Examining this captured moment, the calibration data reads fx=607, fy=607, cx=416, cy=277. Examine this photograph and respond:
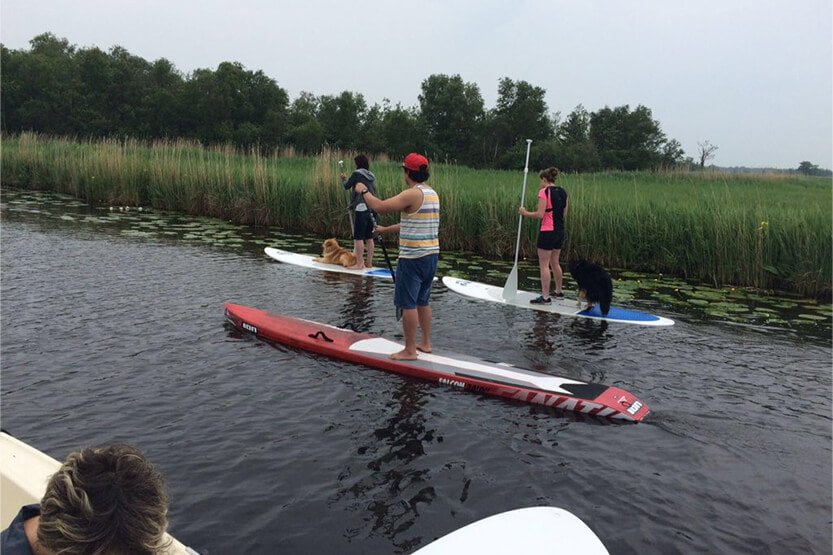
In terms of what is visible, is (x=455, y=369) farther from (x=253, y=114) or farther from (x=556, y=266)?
(x=253, y=114)

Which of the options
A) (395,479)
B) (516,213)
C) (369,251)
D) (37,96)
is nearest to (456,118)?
(37,96)

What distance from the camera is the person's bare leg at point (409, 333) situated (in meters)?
6.10

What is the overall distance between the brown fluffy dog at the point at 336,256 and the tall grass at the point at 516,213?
9.68 ft

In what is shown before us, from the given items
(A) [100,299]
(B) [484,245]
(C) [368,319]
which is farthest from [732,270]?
(A) [100,299]

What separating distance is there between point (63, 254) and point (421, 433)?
9.02 m

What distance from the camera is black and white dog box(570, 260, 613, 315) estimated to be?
8266mm

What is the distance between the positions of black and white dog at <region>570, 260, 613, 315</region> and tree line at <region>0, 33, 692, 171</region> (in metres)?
39.1

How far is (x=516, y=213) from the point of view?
12.9 metres

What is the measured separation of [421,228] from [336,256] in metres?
5.41

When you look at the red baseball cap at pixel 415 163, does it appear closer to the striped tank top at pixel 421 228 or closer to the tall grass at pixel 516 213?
the striped tank top at pixel 421 228

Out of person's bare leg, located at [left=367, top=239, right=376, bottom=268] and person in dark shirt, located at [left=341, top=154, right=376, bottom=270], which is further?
person's bare leg, located at [left=367, top=239, right=376, bottom=268]

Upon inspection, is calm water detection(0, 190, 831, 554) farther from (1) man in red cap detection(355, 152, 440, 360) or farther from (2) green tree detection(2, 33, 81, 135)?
(2) green tree detection(2, 33, 81, 135)

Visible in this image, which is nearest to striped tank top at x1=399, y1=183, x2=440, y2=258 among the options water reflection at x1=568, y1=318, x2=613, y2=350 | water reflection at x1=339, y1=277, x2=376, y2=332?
water reflection at x1=339, y1=277, x2=376, y2=332

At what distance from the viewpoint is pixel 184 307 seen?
26.3 ft
